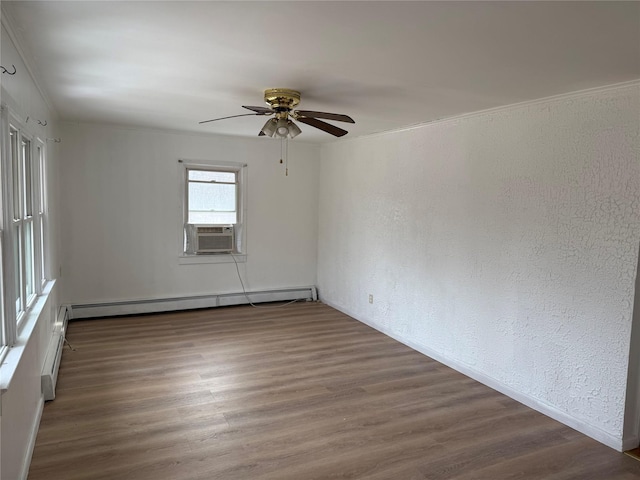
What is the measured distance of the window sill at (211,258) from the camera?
5922 millimetres

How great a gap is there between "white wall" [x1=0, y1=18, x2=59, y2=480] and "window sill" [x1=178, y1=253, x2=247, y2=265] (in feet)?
7.68

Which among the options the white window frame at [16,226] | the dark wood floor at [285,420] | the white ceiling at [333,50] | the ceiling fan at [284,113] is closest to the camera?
the white ceiling at [333,50]

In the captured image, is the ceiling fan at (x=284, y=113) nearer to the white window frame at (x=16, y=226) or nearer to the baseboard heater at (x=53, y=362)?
the white window frame at (x=16, y=226)

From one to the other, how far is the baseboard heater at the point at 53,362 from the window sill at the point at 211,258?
1600mm

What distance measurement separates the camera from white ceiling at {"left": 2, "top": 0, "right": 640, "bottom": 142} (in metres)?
1.89

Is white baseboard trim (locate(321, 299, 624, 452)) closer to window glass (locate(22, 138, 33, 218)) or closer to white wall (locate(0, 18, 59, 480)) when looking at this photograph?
white wall (locate(0, 18, 59, 480))

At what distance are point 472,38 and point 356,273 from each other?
12.6 ft

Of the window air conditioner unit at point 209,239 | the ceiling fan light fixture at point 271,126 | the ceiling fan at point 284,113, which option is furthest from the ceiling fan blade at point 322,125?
the window air conditioner unit at point 209,239

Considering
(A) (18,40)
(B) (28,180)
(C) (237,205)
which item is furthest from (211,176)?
(A) (18,40)

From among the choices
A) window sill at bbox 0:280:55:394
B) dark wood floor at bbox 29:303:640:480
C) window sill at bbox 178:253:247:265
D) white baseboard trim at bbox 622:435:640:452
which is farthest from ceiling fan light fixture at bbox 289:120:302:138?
window sill at bbox 178:253:247:265

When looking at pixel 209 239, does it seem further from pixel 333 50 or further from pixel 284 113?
pixel 333 50

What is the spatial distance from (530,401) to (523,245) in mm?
1173

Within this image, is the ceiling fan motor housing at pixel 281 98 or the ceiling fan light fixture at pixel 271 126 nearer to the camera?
the ceiling fan motor housing at pixel 281 98

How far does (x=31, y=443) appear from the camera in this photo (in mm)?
2623
